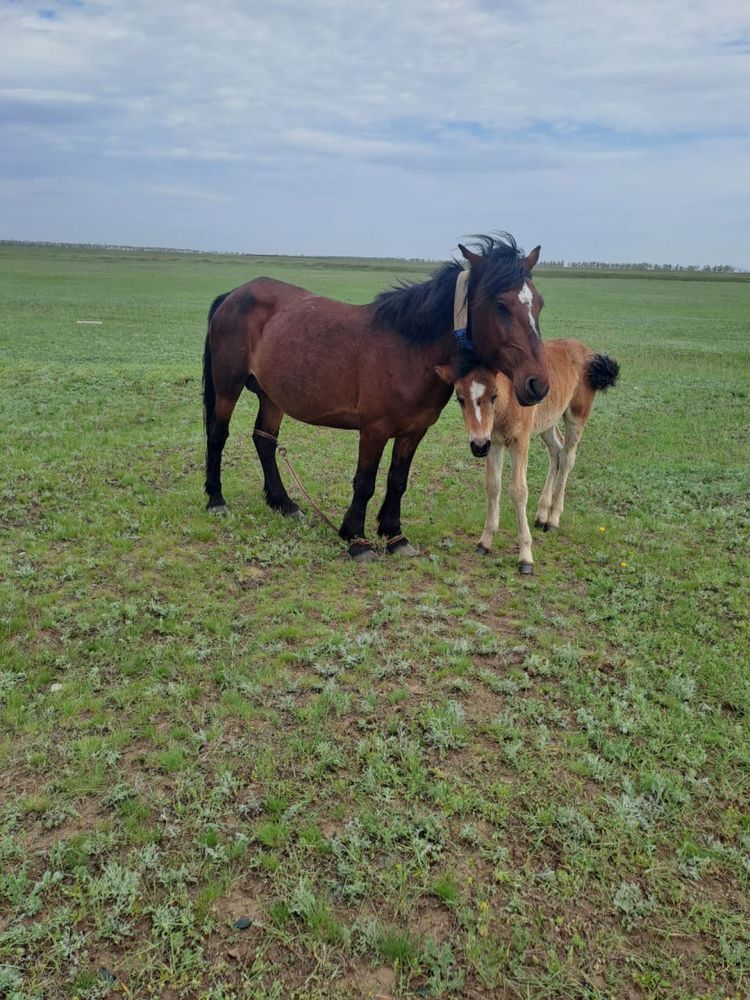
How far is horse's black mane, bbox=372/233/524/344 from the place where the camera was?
4957 mm

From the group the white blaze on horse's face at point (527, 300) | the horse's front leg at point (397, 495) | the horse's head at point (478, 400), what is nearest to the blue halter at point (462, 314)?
the horse's head at point (478, 400)

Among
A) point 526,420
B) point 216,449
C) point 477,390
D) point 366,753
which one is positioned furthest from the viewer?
point 216,449

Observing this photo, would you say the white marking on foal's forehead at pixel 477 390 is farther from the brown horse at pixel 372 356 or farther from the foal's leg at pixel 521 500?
the foal's leg at pixel 521 500

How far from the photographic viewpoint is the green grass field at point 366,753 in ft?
8.48

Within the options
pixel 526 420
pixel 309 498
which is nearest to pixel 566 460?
pixel 526 420

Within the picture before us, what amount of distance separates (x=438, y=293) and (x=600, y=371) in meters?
2.44

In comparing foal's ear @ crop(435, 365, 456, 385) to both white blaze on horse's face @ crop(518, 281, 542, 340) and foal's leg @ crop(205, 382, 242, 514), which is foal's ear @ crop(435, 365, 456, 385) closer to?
white blaze on horse's face @ crop(518, 281, 542, 340)

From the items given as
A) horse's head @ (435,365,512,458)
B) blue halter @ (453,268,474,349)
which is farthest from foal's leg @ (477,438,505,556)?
blue halter @ (453,268,474,349)

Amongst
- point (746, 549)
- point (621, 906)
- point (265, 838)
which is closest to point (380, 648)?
point (265, 838)

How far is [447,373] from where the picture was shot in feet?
17.9

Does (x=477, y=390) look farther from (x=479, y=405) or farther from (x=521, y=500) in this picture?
(x=521, y=500)

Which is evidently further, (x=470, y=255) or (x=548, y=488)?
(x=548, y=488)

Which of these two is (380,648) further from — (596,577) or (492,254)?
(492,254)

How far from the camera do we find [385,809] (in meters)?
3.22
